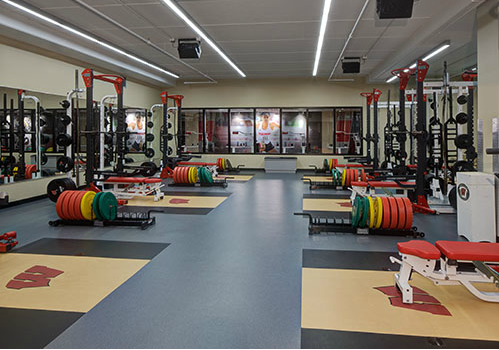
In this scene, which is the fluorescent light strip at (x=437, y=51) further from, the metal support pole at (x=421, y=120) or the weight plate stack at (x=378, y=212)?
the weight plate stack at (x=378, y=212)

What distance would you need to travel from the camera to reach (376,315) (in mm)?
2506

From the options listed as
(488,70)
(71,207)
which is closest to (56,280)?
(71,207)

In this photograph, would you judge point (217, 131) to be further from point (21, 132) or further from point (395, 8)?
point (395, 8)

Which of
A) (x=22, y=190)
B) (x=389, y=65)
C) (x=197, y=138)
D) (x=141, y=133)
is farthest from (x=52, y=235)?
(x=197, y=138)

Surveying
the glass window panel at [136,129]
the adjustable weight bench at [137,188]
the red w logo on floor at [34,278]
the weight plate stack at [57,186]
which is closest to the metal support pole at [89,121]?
the weight plate stack at [57,186]

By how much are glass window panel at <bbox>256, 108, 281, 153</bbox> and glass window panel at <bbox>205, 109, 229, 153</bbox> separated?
1236mm

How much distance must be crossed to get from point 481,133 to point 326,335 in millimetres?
4109

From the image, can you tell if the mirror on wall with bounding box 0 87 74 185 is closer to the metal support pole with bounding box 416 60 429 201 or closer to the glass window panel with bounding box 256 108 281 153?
the metal support pole with bounding box 416 60 429 201

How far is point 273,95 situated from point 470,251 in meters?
11.4

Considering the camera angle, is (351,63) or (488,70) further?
(351,63)

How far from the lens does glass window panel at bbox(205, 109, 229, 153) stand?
46.2 ft

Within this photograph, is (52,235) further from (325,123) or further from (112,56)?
(325,123)

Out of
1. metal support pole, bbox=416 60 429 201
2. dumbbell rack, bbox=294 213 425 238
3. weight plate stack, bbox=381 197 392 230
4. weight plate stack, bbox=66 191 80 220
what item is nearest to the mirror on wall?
weight plate stack, bbox=66 191 80 220

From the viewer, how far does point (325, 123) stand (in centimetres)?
1376
